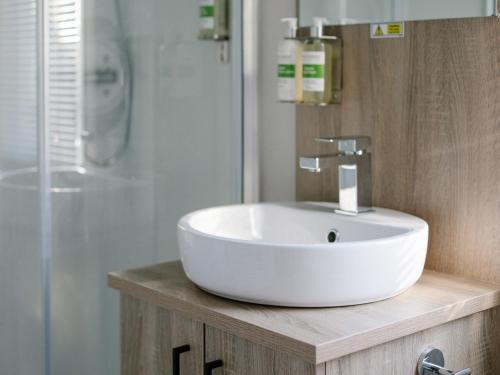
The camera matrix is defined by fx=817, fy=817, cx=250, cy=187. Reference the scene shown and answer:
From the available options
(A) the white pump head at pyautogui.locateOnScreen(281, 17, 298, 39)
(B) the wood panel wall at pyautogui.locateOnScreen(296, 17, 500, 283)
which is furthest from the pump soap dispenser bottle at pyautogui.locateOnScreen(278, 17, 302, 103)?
(B) the wood panel wall at pyautogui.locateOnScreen(296, 17, 500, 283)

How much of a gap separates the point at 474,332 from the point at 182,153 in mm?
808

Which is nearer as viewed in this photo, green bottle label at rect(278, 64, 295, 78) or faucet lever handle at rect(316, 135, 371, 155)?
faucet lever handle at rect(316, 135, 371, 155)

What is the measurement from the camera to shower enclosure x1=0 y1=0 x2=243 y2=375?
1685mm

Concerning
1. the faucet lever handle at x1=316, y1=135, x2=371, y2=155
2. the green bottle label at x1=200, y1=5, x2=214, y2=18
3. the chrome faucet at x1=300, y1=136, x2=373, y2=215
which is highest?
the green bottle label at x1=200, y1=5, x2=214, y2=18

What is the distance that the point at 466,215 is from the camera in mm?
1607

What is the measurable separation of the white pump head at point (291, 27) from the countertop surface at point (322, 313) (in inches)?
23.1

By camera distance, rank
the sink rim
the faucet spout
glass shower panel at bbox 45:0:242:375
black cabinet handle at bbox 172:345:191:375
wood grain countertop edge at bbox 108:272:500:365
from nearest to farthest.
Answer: wood grain countertop edge at bbox 108:272:500:365, the sink rim, black cabinet handle at bbox 172:345:191:375, the faucet spout, glass shower panel at bbox 45:0:242:375

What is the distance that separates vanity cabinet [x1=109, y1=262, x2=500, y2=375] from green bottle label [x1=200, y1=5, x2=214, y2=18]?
0.64 meters

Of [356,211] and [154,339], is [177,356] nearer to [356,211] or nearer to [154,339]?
[154,339]

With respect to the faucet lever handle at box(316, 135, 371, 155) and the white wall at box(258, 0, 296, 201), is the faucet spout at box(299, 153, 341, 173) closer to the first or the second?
the faucet lever handle at box(316, 135, 371, 155)

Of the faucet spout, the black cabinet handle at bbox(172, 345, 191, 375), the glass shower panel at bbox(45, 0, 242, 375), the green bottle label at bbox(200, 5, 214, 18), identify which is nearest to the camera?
the black cabinet handle at bbox(172, 345, 191, 375)

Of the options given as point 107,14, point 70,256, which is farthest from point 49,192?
point 107,14

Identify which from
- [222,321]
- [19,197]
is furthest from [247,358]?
[19,197]

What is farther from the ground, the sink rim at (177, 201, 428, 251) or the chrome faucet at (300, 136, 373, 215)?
the chrome faucet at (300, 136, 373, 215)
